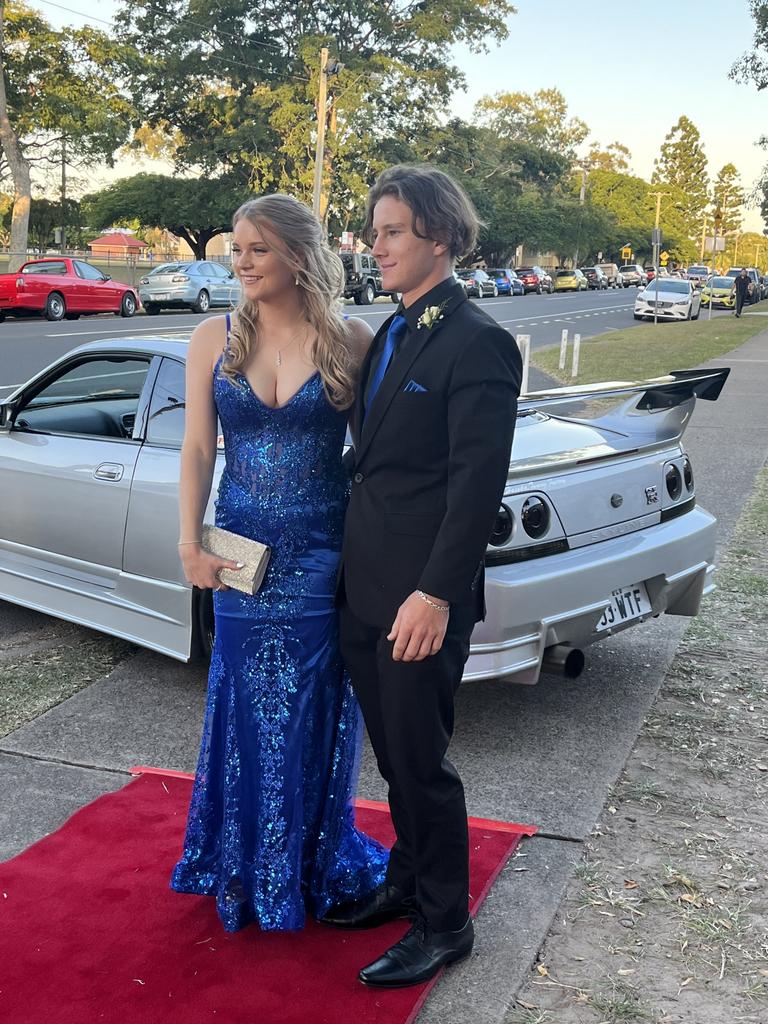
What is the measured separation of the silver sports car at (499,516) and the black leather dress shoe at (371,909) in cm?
102

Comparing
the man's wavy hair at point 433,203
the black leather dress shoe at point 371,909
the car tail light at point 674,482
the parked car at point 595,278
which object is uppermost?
the parked car at point 595,278

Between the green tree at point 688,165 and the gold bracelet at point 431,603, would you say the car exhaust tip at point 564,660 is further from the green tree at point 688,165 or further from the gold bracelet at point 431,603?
the green tree at point 688,165

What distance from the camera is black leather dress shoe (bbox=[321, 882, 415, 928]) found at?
2.97 meters

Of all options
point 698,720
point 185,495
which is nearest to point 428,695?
point 185,495

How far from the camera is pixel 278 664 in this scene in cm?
283

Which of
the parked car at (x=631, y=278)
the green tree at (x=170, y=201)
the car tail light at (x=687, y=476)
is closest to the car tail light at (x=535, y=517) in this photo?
the car tail light at (x=687, y=476)

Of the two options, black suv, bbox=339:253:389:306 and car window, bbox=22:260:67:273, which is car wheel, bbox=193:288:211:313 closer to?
car window, bbox=22:260:67:273

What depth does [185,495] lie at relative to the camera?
2.90 meters

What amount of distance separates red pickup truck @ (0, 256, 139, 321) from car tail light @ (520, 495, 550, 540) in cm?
2252

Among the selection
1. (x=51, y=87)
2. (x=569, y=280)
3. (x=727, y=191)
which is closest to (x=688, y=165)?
(x=727, y=191)

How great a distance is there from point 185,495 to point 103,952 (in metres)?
1.20

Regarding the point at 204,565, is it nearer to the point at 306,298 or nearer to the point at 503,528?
the point at 306,298

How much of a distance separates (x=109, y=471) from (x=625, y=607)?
222cm

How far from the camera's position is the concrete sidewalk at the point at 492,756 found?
2980mm
